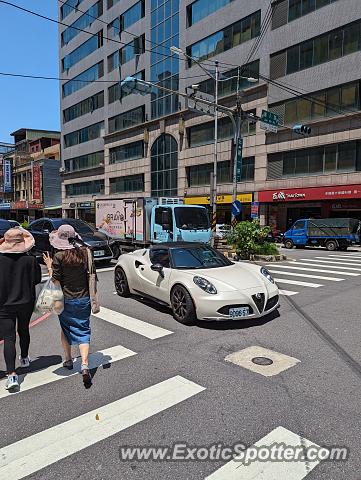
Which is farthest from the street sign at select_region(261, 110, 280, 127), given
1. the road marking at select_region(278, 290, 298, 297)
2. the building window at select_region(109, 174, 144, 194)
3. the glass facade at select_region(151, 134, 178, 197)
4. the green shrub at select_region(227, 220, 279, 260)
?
the building window at select_region(109, 174, 144, 194)

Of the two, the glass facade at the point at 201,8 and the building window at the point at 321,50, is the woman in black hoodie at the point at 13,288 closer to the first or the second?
the building window at the point at 321,50

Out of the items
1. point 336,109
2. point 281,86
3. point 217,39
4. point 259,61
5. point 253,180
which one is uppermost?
point 217,39

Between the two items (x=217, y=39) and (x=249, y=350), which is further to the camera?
(x=217, y=39)

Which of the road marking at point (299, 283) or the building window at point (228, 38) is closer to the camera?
the road marking at point (299, 283)

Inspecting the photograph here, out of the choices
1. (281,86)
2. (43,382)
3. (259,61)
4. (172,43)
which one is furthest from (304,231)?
(172,43)

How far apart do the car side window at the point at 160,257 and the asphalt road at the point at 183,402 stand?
1.49m

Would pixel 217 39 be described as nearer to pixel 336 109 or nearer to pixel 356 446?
pixel 336 109

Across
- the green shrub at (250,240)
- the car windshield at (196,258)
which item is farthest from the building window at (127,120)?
the car windshield at (196,258)

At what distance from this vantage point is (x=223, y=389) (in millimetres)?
4070

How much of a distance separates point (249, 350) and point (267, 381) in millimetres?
983

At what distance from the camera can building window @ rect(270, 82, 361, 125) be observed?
2555 cm

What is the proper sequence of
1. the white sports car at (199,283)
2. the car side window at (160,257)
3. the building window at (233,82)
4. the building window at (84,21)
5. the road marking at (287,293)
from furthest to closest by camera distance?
the building window at (84,21)
the building window at (233,82)
the road marking at (287,293)
the car side window at (160,257)
the white sports car at (199,283)

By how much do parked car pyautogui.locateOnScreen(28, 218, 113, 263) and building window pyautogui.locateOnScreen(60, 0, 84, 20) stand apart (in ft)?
165

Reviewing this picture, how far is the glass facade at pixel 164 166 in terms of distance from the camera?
1538 inches
